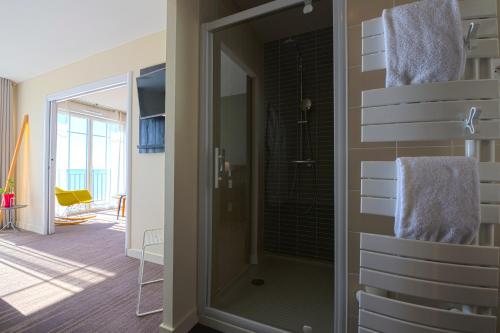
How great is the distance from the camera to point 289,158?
2494 mm

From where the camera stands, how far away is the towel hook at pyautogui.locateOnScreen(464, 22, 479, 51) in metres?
0.83

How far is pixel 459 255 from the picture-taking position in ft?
2.72

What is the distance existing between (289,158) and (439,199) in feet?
5.56

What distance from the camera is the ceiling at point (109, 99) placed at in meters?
4.46

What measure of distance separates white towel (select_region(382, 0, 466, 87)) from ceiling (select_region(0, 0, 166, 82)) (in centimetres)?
203

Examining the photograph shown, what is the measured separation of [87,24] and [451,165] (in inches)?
127

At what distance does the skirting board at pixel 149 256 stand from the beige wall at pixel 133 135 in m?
0.07

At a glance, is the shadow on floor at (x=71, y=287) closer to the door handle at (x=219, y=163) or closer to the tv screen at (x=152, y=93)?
the door handle at (x=219, y=163)

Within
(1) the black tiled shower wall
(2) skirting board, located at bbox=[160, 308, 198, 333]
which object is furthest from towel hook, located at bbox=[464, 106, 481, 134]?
(2) skirting board, located at bbox=[160, 308, 198, 333]

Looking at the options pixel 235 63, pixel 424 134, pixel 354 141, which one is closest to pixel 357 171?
pixel 354 141

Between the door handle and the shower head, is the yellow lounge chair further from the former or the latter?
the shower head

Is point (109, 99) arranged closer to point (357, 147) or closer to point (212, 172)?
point (212, 172)

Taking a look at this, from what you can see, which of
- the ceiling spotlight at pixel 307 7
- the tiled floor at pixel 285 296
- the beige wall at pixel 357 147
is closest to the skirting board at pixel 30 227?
the tiled floor at pixel 285 296

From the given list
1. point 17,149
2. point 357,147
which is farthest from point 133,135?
point 17,149
